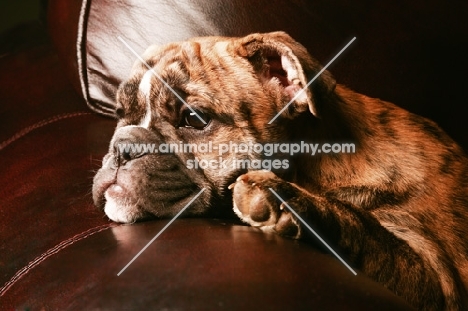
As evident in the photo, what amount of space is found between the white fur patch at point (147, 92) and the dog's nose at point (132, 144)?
42 mm

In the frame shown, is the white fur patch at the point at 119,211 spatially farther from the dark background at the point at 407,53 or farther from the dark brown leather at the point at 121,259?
the dark background at the point at 407,53

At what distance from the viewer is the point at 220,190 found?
3.83ft

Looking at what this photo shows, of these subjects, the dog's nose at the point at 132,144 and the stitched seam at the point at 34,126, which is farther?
the stitched seam at the point at 34,126

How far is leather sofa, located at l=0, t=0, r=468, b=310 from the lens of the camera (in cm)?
79

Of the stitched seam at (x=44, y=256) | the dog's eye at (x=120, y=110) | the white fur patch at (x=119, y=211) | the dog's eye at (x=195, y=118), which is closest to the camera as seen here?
the stitched seam at (x=44, y=256)

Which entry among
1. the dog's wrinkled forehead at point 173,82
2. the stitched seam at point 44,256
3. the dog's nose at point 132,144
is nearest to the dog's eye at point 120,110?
the dog's wrinkled forehead at point 173,82

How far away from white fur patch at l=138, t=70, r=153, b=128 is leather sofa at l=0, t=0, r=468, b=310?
111 millimetres

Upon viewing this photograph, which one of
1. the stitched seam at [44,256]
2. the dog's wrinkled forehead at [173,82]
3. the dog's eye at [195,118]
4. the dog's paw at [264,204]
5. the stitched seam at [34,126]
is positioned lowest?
the stitched seam at [44,256]

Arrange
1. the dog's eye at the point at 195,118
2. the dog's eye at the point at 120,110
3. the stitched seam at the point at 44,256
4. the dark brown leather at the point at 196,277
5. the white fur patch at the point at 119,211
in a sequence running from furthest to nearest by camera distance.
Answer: the dog's eye at the point at 120,110 → the dog's eye at the point at 195,118 → the white fur patch at the point at 119,211 → the stitched seam at the point at 44,256 → the dark brown leather at the point at 196,277

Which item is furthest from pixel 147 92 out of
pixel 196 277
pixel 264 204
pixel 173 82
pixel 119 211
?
pixel 196 277

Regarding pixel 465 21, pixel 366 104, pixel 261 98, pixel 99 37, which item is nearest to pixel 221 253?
pixel 261 98

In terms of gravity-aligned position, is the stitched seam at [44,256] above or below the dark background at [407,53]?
below

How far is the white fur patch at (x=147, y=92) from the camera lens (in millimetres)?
1238

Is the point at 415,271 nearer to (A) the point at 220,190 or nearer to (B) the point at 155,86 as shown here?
(A) the point at 220,190
